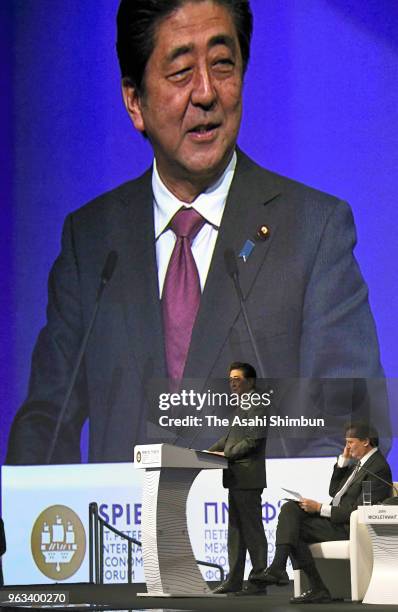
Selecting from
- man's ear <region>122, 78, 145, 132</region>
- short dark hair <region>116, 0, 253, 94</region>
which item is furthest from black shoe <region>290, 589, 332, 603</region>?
short dark hair <region>116, 0, 253, 94</region>

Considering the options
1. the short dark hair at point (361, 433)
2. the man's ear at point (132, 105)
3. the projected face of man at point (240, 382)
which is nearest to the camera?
the short dark hair at point (361, 433)

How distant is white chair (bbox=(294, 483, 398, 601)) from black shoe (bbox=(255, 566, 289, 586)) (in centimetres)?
10

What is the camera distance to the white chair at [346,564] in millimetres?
5738

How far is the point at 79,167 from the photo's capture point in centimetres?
820

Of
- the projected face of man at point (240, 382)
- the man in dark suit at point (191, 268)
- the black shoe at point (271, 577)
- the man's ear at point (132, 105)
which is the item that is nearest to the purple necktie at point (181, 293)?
the man in dark suit at point (191, 268)

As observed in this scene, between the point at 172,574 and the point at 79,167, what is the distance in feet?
10.5

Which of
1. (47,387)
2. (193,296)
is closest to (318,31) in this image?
(193,296)

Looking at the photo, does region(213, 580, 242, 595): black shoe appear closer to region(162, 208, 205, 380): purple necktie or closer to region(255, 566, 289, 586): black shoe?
region(255, 566, 289, 586): black shoe

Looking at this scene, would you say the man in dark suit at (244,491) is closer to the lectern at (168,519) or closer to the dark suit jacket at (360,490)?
the lectern at (168,519)

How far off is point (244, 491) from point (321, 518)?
0.45 metres

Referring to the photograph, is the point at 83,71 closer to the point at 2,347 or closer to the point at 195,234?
the point at 195,234

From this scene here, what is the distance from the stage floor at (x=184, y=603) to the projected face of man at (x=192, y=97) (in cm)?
260

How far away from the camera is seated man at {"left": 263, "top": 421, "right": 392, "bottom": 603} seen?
19.4 feet

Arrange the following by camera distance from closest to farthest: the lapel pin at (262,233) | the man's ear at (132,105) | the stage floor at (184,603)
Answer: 1. the stage floor at (184,603)
2. the lapel pin at (262,233)
3. the man's ear at (132,105)
